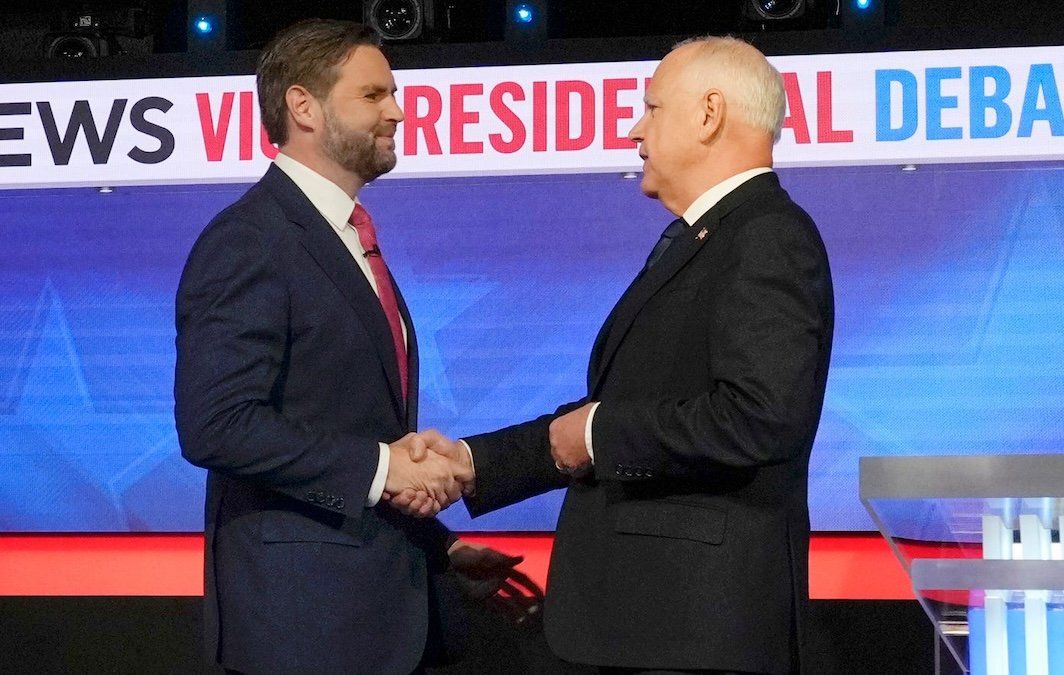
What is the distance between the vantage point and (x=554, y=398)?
14.3 ft

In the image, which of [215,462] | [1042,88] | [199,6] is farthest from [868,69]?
[215,462]

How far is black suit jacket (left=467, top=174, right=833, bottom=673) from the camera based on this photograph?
1.91 meters

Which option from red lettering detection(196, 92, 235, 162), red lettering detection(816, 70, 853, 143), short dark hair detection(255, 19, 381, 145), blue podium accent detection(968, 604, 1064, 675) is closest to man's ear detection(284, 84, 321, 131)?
short dark hair detection(255, 19, 381, 145)

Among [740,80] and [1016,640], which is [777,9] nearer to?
[740,80]

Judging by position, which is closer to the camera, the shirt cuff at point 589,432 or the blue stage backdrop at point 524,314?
the shirt cuff at point 589,432

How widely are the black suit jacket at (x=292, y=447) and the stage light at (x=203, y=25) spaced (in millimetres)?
2571

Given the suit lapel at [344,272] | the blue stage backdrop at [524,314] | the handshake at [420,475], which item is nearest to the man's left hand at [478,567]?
the handshake at [420,475]

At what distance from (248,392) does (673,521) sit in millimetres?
633

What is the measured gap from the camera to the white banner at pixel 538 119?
415 centimetres

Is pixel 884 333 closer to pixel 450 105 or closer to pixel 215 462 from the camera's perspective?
pixel 450 105

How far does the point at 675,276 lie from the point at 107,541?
9.39ft

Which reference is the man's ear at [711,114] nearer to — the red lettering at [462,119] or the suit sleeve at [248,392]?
the suit sleeve at [248,392]

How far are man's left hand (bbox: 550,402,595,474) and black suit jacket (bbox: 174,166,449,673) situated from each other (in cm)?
27

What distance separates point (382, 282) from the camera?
233cm
